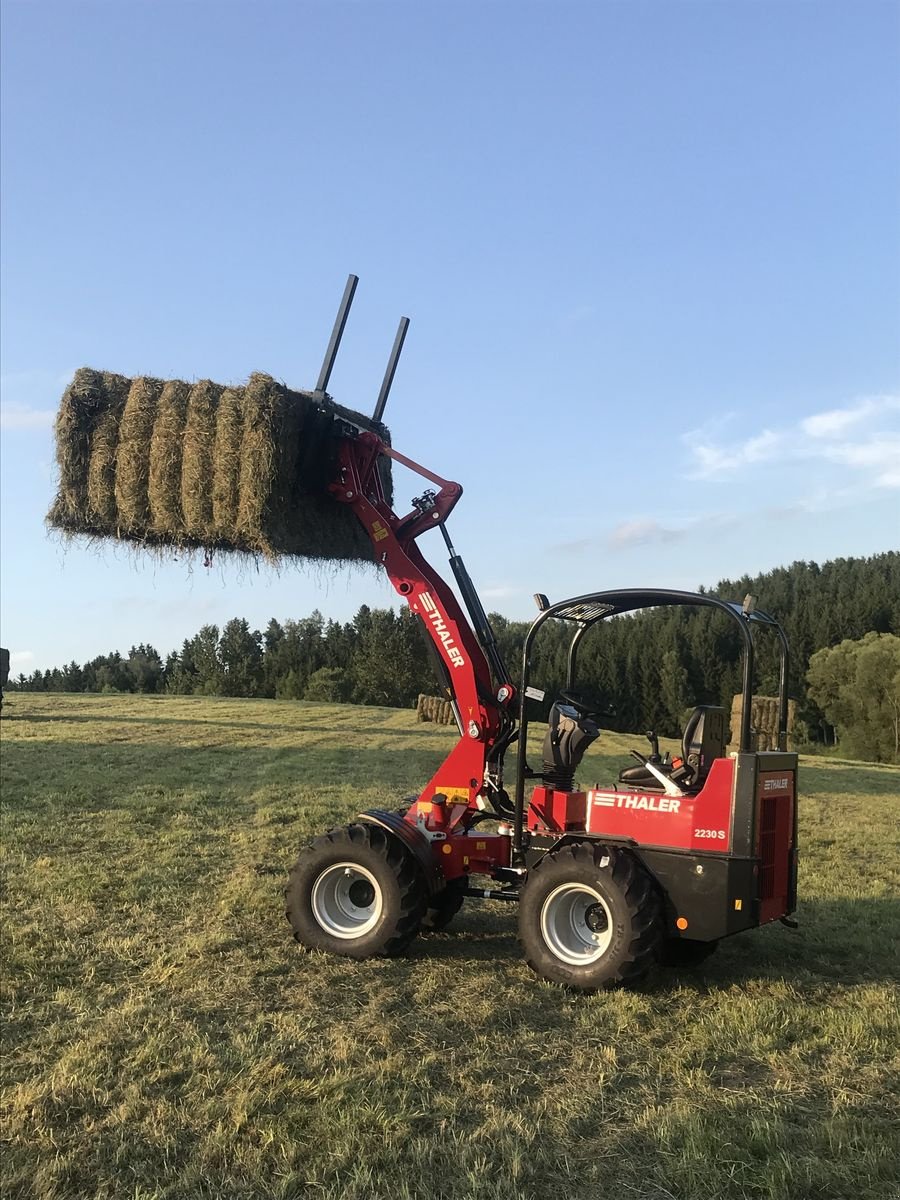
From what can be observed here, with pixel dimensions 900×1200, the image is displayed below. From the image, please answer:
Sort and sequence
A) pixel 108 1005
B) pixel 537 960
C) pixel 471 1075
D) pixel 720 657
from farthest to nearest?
pixel 720 657 → pixel 537 960 → pixel 108 1005 → pixel 471 1075

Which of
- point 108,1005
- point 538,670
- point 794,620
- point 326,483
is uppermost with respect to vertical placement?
point 794,620

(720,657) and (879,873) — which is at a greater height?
(720,657)

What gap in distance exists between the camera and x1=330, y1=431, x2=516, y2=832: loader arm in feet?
23.8

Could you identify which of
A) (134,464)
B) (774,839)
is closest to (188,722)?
(134,464)

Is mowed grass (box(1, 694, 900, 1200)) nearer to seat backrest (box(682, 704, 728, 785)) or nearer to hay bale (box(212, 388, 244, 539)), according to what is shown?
seat backrest (box(682, 704, 728, 785))

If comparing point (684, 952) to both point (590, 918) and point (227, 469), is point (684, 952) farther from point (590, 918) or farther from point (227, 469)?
point (227, 469)

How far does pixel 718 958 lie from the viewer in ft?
23.0

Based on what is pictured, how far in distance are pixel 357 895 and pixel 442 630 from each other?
211 cm

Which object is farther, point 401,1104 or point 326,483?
point 326,483

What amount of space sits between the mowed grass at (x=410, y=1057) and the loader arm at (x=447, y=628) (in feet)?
4.05

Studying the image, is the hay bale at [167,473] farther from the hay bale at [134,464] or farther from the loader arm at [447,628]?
the loader arm at [447,628]

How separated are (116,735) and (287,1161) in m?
19.9

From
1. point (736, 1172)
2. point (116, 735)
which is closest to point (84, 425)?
point (736, 1172)

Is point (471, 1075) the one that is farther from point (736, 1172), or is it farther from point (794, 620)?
point (794, 620)
